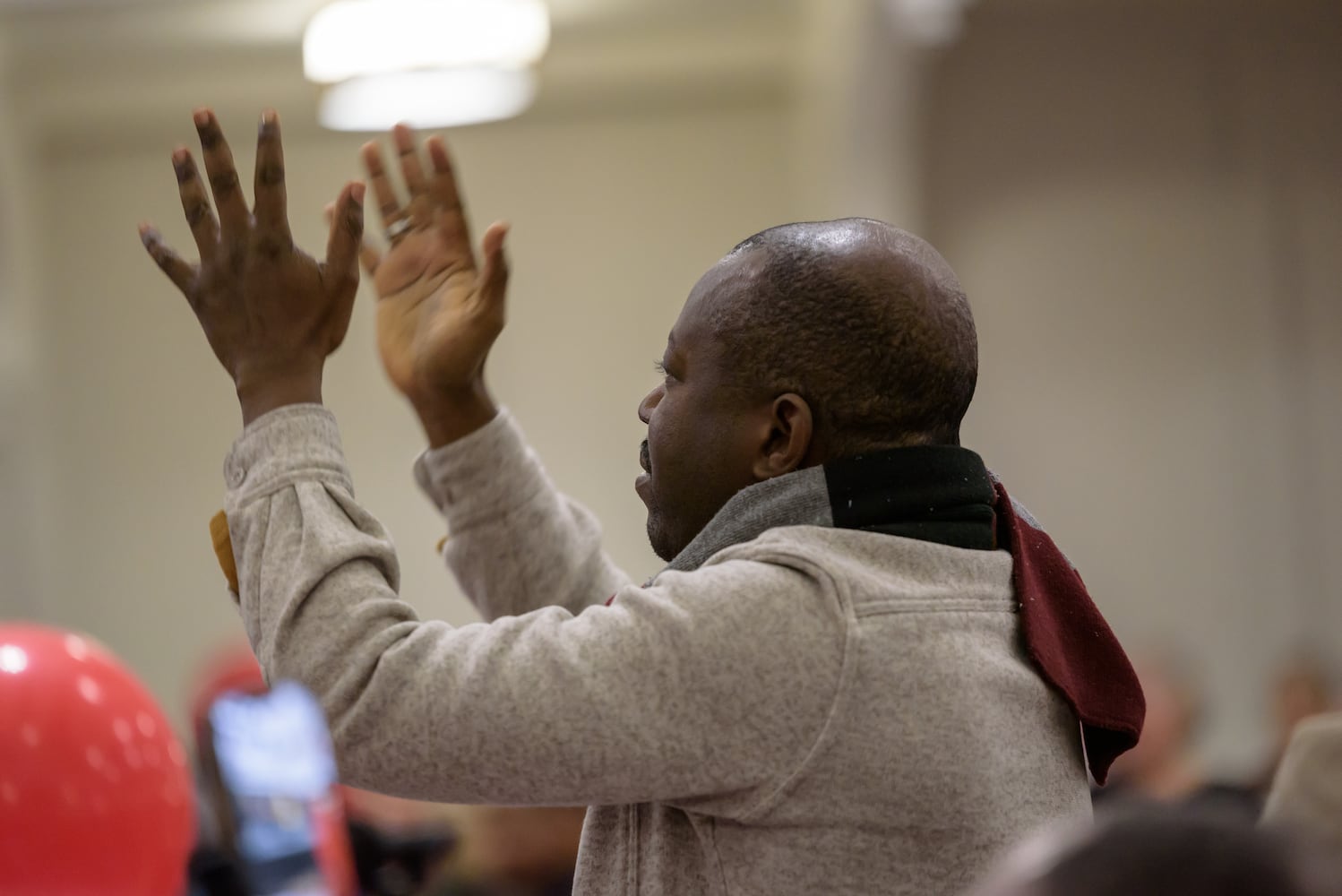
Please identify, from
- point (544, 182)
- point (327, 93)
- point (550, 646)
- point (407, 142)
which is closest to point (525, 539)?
point (407, 142)

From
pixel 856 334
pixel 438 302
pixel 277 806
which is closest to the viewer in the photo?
pixel 856 334

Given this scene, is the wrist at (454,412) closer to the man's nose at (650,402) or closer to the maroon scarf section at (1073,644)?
the man's nose at (650,402)

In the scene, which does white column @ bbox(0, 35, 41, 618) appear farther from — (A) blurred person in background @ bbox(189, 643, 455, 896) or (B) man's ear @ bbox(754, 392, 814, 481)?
(B) man's ear @ bbox(754, 392, 814, 481)

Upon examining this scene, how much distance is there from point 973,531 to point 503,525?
59 centimetres

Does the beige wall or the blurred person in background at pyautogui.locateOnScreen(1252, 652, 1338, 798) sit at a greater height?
the beige wall

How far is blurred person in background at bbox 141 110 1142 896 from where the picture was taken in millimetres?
1201

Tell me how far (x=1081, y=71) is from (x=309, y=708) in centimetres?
820

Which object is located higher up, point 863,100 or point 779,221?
point 863,100

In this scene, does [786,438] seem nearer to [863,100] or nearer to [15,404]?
[863,100]

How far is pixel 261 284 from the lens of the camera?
134 centimetres

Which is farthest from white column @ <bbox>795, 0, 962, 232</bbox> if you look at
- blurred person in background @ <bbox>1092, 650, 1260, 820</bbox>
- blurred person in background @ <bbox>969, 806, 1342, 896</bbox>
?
blurred person in background @ <bbox>969, 806, 1342, 896</bbox>

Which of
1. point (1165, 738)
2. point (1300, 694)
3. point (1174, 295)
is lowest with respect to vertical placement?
point (1300, 694)

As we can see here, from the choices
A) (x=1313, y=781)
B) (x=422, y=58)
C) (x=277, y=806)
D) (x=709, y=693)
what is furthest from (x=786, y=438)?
(x=422, y=58)

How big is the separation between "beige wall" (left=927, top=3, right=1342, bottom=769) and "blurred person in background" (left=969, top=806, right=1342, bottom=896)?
8157mm
